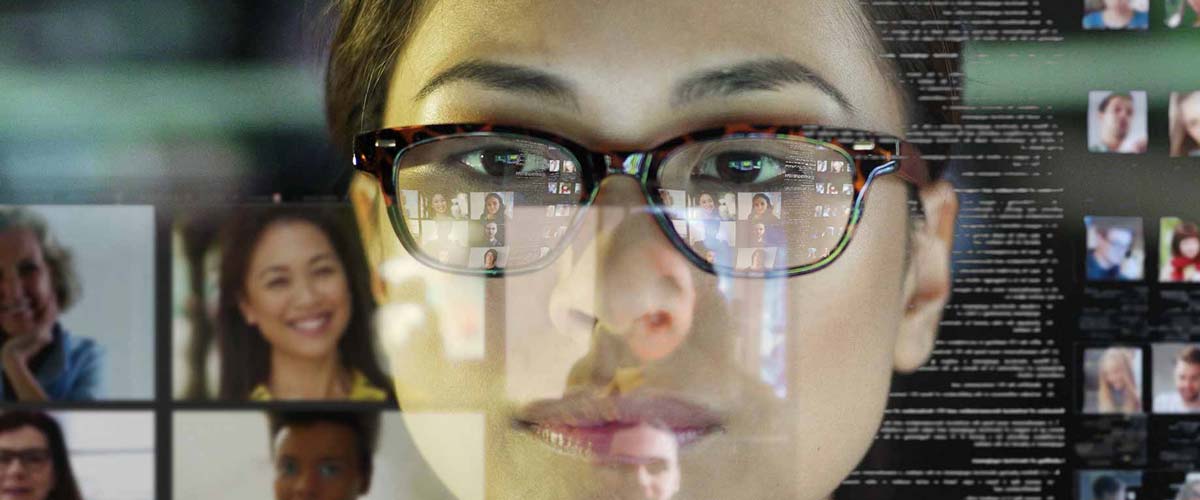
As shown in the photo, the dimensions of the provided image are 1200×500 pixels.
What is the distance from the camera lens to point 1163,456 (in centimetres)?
85

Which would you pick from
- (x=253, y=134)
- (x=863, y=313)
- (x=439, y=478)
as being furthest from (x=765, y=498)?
(x=253, y=134)

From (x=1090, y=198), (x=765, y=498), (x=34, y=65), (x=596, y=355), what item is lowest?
(x=765, y=498)

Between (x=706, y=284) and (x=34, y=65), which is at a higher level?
(x=34, y=65)

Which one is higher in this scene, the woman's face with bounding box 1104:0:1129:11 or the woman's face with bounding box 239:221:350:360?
the woman's face with bounding box 1104:0:1129:11

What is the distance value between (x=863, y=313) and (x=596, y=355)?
0.25m

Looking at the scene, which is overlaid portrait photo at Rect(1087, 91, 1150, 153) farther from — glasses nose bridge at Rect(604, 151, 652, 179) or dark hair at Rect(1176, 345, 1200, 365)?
glasses nose bridge at Rect(604, 151, 652, 179)

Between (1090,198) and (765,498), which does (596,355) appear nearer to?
(765,498)

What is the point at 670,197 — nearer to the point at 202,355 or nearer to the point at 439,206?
the point at 439,206

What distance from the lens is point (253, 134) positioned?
83cm

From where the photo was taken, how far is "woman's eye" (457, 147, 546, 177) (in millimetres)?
770

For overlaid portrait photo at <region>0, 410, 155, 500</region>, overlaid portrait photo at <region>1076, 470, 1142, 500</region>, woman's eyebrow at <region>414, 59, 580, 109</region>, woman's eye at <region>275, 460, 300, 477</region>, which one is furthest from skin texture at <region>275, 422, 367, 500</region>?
overlaid portrait photo at <region>1076, 470, 1142, 500</region>

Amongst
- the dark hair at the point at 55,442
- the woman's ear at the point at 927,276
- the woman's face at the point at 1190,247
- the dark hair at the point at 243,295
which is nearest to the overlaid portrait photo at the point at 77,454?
the dark hair at the point at 55,442

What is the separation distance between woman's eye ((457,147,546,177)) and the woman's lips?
0.22 meters
